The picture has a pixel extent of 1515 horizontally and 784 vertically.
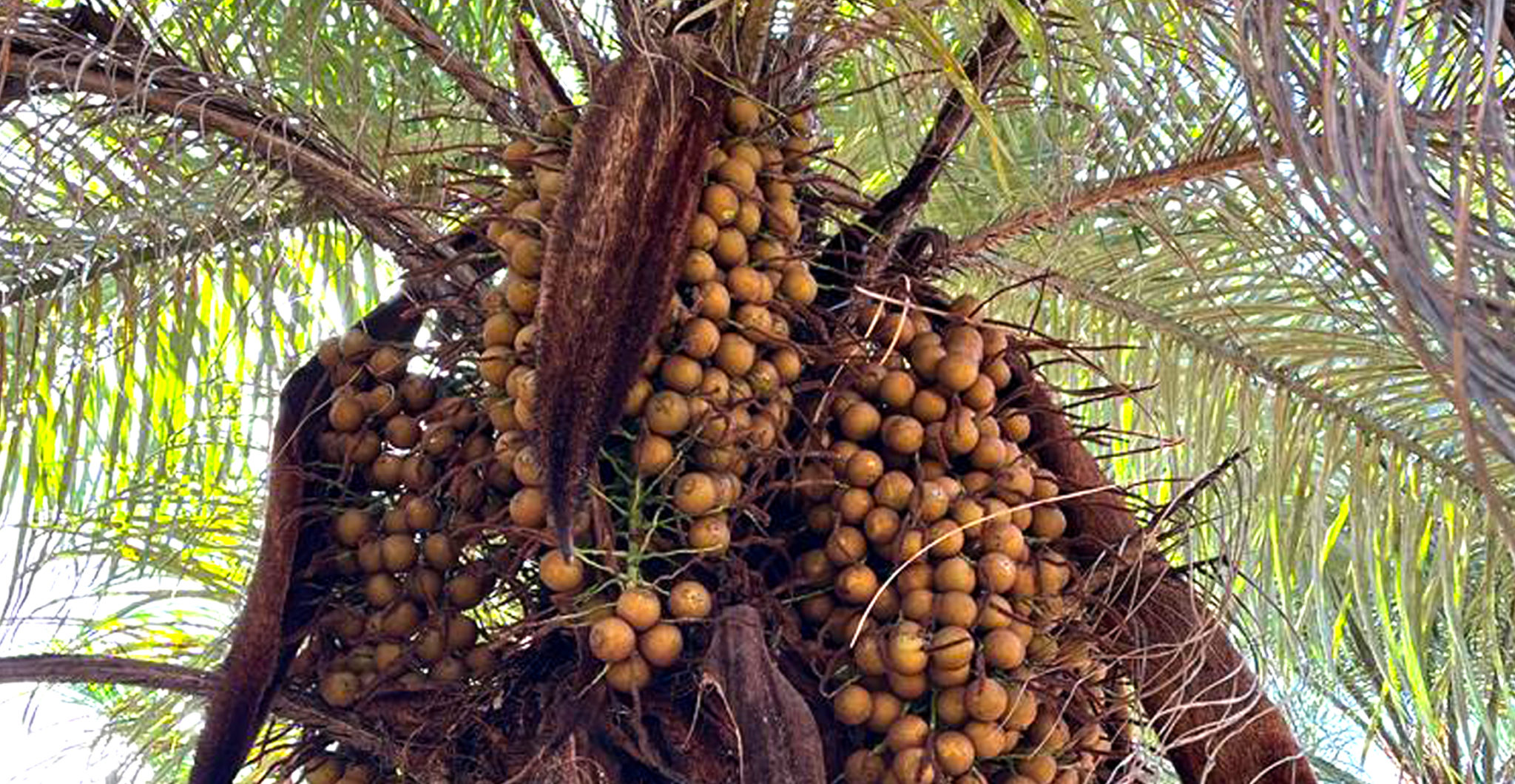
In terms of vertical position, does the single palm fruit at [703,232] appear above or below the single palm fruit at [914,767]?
above

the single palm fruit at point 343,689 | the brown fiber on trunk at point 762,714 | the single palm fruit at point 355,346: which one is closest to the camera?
the brown fiber on trunk at point 762,714

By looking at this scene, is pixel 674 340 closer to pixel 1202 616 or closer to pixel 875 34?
pixel 875 34

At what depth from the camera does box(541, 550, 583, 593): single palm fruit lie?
1.39 m

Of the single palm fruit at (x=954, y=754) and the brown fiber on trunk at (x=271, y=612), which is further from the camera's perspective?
the brown fiber on trunk at (x=271, y=612)

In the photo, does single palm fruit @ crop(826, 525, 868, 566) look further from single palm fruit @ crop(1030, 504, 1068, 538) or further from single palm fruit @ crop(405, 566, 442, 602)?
single palm fruit @ crop(405, 566, 442, 602)

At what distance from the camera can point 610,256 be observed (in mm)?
1362

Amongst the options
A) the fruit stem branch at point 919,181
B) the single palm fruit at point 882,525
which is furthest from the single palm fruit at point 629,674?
the fruit stem branch at point 919,181

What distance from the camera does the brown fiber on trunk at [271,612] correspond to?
1503 millimetres

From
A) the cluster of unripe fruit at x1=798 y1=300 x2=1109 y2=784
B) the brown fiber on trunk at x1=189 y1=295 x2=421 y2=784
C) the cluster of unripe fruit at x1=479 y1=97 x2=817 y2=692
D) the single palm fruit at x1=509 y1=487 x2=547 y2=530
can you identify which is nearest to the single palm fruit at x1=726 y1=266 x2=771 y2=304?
the cluster of unripe fruit at x1=479 y1=97 x2=817 y2=692

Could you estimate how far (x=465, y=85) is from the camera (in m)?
1.79

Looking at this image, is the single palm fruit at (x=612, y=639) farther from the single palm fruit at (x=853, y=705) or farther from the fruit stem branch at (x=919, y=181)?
→ the fruit stem branch at (x=919, y=181)

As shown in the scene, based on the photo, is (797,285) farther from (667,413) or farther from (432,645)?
(432,645)

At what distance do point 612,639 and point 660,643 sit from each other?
0.04 meters

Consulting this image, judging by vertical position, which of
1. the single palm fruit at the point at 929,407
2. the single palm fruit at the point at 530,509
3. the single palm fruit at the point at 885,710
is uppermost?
the single palm fruit at the point at 530,509
